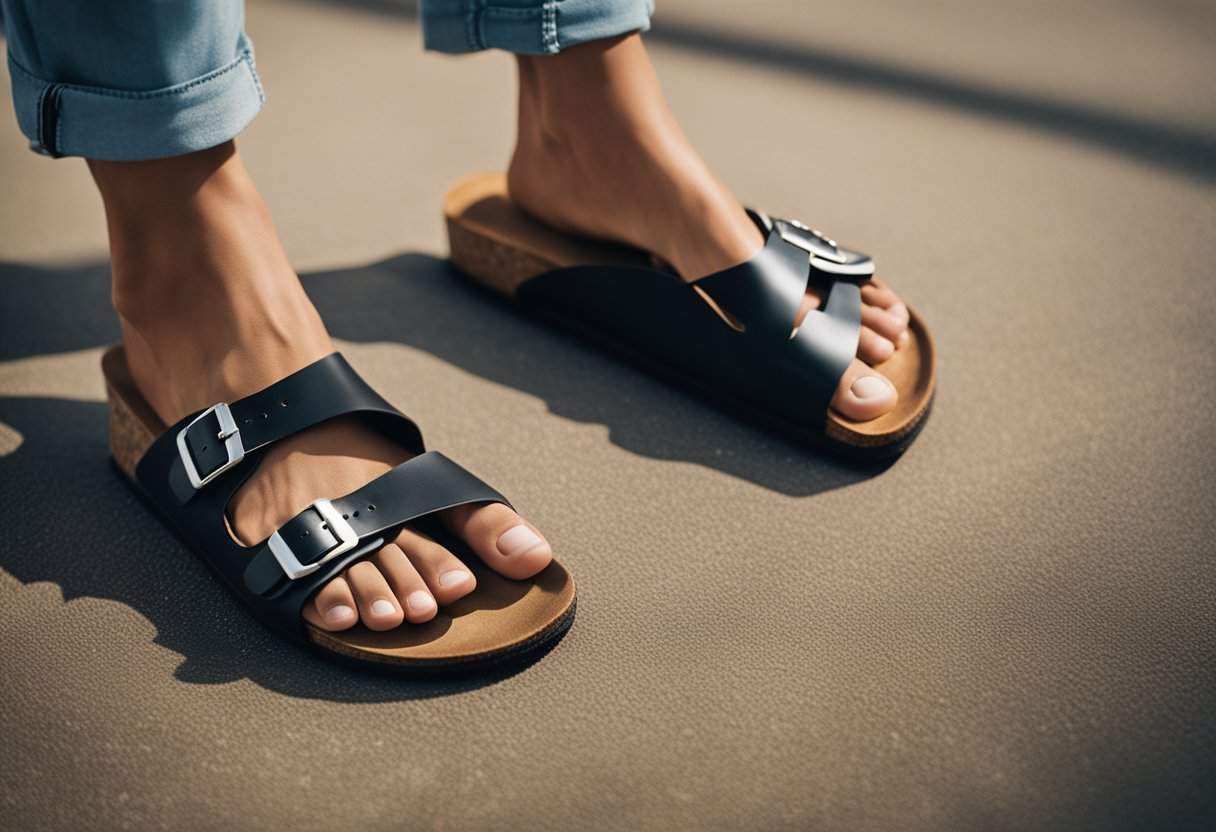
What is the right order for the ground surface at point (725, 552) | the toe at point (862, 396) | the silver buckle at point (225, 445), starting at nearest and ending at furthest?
the ground surface at point (725, 552), the silver buckle at point (225, 445), the toe at point (862, 396)

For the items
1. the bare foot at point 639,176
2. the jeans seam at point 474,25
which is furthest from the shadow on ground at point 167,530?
the jeans seam at point 474,25

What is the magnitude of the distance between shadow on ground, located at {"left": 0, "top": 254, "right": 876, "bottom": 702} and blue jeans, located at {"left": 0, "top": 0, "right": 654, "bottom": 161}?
0.28 metres

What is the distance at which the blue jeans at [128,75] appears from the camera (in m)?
0.65

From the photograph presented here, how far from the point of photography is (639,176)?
93 centimetres

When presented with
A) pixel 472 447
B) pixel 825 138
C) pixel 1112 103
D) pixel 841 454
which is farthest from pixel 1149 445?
pixel 1112 103

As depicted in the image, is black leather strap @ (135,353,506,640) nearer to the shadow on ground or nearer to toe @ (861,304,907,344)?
the shadow on ground

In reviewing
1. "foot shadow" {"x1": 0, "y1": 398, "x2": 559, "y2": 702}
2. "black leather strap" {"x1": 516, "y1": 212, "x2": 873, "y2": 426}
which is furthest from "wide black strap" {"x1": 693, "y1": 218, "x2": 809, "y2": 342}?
"foot shadow" {"x1": 0, "y1": 398, "x2": 559, "y2": 702}

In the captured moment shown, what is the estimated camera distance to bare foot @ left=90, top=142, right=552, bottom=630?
695 millimetres

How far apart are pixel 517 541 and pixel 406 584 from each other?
0.25 feet

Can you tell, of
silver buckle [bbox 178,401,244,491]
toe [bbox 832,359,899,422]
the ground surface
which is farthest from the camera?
toe [bbox 832,359,899,422]

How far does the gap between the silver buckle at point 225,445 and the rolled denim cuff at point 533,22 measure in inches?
15.7

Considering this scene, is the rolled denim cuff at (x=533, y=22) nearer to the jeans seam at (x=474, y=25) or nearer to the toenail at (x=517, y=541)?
the jeans seam at (x=474, y=25)

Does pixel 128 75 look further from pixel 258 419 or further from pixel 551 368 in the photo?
pixel 551 368

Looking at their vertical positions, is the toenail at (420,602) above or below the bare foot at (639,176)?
below
